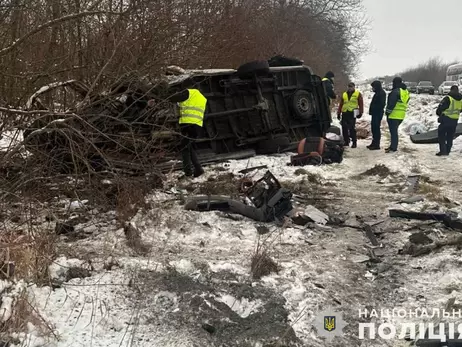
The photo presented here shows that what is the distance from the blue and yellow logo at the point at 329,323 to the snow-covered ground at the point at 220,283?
101 millimetres

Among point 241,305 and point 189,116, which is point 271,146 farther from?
point 241,305

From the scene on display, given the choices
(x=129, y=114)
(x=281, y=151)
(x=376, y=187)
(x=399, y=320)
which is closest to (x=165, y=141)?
(x=129, y=114)

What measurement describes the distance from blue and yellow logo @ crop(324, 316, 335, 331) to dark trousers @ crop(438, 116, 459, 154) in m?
7.63

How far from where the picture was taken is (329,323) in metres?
3.01

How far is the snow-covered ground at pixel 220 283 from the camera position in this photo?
2809 mm

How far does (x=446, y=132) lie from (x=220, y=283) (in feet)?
26.1

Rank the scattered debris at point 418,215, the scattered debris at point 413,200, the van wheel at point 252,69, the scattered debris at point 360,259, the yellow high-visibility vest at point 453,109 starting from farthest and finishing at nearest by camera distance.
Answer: the yellow high-visibility vest at point 453,109, the van wheel at point 252,69, the scattered debris at point 413,200, the scattered debris at point 418,215, the scattered debris at point 360,259

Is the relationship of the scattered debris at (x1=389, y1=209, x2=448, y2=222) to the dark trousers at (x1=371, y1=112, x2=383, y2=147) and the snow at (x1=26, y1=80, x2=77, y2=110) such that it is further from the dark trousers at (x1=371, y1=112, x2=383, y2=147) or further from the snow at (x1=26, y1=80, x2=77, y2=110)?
the dark trousers at (x1=371, y1=112, x2=383, y2=147)

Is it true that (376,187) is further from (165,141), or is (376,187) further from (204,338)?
(204,338)

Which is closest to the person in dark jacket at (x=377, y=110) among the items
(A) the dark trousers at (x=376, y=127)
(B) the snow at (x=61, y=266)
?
(A) the dark trousers at (x=376, y=127)

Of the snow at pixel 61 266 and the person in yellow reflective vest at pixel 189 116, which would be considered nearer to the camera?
the snow at pixel 61 266

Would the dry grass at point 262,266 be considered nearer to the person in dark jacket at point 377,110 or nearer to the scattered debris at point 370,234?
the scattered debris at point 370,234

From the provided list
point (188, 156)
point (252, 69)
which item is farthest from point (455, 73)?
point (188, 156)

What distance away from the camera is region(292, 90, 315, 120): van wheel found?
8.98 metres
